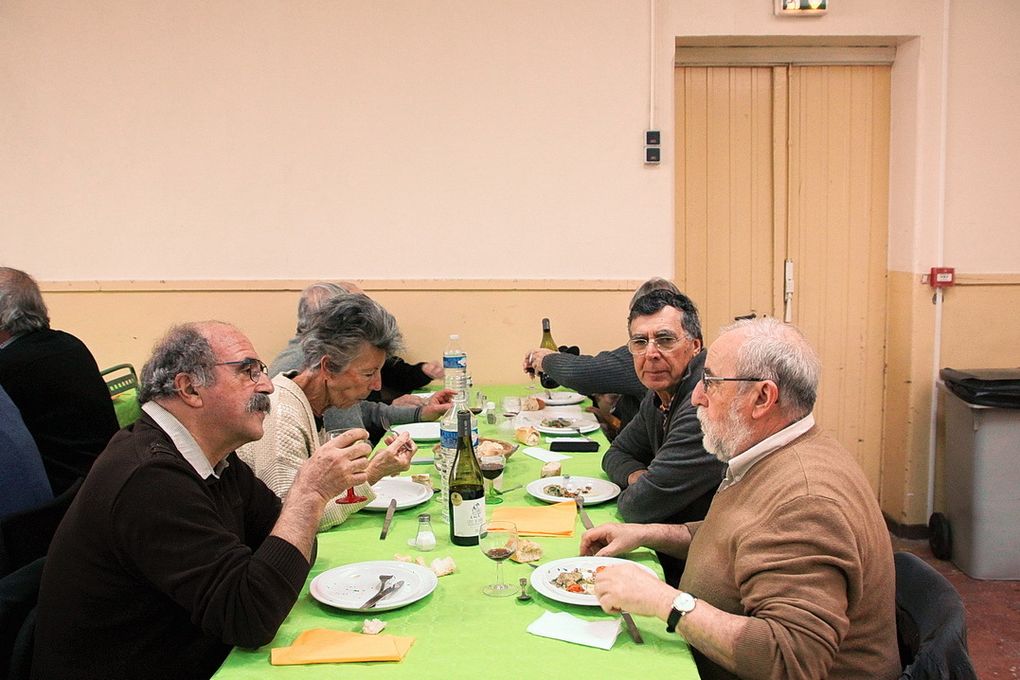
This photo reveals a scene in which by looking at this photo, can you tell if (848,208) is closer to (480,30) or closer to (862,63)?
(862,63)

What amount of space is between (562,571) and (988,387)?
3191 mm

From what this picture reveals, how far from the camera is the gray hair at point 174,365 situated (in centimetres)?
179

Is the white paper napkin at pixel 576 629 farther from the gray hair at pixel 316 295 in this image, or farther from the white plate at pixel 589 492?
the gray hair at pixel 316 295

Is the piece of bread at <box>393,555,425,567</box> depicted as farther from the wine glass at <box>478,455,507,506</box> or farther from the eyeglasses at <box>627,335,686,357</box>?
the eyeglasses at <box>627,335,686,357</box>

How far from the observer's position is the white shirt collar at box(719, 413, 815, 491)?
5.63ft

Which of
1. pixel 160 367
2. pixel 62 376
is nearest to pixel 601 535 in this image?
pixel 160 367

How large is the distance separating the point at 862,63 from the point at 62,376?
14.3 feet

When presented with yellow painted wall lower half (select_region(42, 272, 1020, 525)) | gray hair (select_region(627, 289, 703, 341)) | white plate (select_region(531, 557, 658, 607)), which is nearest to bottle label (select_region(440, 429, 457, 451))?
white plate (select_region(531, 557, 658, 607))

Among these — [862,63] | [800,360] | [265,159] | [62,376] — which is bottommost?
[62,376]

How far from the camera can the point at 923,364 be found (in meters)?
4.72

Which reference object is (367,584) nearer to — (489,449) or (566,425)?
(489,449)

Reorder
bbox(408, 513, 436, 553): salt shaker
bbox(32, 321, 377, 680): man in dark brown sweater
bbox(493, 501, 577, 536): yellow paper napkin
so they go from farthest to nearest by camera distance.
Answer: bbox(493, 501, 577, 536): yellow paper napkin → bbox(408, 513, 436, 553): salt shaker → bbox(32, 321, 377, 680): man in dark brown sweater

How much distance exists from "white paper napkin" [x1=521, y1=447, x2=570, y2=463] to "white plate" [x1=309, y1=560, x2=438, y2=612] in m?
1.09

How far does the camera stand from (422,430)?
3.51 meters
